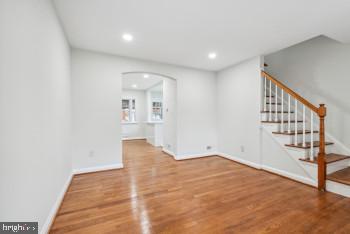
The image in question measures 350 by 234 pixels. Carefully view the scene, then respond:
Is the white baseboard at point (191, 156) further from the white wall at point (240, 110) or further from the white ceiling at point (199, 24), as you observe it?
the white ceiling at point (199, 24)

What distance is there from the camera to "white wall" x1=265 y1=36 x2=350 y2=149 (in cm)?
304

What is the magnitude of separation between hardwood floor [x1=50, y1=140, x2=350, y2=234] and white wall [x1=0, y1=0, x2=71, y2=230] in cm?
51

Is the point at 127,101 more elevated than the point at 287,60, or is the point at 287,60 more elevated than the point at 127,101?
the point at 287,60

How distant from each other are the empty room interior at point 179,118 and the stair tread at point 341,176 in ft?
0.10

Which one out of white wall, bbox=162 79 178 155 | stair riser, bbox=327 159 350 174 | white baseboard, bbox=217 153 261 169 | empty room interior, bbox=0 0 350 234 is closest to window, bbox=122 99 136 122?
white wall, bbox=162 79 178 155

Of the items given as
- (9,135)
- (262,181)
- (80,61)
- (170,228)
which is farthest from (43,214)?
(262,181)

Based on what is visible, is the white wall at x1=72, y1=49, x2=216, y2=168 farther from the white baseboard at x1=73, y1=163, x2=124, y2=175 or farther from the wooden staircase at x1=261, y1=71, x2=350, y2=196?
the wooden staircase at x1=261, y1=71, x2=350, y2=196

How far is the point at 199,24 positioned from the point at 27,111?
226 cm

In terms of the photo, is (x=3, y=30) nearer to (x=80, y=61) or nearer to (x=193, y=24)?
(x=193, y=24)

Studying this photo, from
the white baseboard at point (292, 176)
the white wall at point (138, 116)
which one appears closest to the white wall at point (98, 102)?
the white baseboard at point (292, 176)

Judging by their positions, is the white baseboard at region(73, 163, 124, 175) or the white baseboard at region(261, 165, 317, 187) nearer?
the white baseboard at region(261, 165, 317, 187)

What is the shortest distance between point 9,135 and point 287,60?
5081 mm

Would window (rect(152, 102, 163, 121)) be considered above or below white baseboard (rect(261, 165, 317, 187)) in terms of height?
above

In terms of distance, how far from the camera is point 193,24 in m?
2.32
